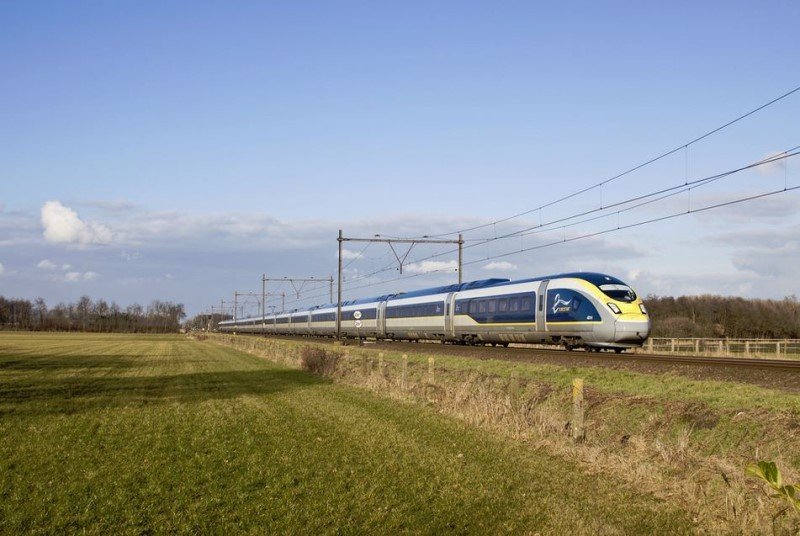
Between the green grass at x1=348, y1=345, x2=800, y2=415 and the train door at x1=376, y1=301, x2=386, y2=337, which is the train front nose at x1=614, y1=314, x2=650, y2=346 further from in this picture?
the train door at x1=376, y1=301, x2=386, y2=337

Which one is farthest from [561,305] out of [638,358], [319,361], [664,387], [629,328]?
[664,387]

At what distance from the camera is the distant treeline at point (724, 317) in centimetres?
7988

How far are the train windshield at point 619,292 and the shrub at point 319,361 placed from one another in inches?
451

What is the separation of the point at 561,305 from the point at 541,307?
1672 millimetres

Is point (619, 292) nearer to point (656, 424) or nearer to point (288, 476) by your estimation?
point (656, 424)

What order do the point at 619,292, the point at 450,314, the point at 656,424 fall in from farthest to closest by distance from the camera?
the point at 450,314 → the point at 619,292 → the point at 656,424

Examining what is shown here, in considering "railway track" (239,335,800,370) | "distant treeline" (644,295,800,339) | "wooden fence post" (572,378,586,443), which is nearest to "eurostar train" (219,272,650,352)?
"railway track" (239,335,800,370)

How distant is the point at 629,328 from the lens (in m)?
29.4

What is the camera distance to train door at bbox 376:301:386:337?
58469mm

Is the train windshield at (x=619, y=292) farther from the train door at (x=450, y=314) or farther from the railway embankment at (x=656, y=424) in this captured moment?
the train door at (x=450, y=314)

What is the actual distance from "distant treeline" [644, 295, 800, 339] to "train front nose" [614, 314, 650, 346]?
150 ft

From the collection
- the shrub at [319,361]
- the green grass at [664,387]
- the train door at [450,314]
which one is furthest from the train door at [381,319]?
the green grass at [664,387]

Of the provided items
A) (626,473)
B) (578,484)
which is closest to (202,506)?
(578,484)

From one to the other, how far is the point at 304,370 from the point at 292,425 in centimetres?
1698
